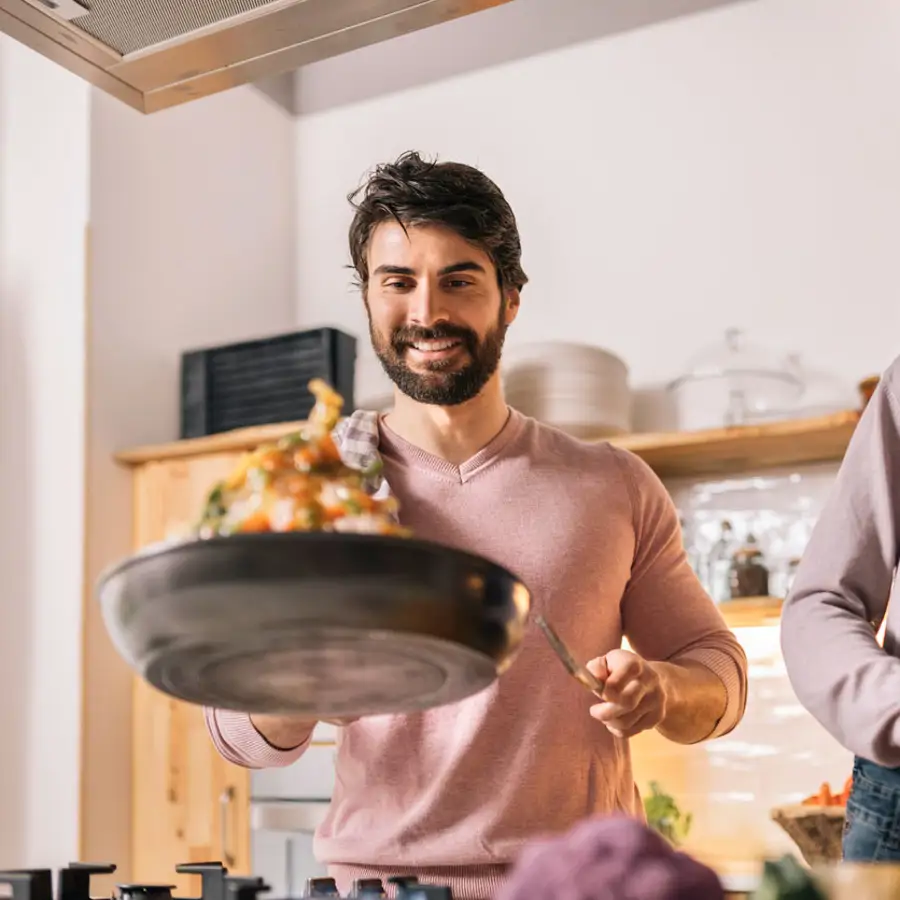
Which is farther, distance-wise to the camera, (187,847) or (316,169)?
(316,169)

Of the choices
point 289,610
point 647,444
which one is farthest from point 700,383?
point 289,610

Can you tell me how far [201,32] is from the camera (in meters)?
1.39

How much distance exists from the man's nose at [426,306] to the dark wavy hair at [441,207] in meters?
0.08

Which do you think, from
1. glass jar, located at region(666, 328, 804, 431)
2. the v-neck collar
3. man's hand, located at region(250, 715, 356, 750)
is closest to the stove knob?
man's hand, located at region(250, 715, 356, 750)

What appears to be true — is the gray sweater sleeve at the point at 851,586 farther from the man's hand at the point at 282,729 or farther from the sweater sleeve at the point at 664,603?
the man's hand at the point at 282,729

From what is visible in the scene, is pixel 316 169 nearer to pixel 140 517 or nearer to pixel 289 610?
pixel 140 517

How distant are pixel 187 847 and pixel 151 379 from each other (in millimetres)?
1147

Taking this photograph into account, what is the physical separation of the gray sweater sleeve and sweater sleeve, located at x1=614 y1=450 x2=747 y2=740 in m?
0.20

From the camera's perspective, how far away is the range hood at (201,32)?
4.42 ft

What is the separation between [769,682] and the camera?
2.99m

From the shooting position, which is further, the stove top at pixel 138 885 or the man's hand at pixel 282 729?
the man's hand at pixel 282 729

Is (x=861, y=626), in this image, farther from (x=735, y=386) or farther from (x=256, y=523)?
(x=735, y=386)

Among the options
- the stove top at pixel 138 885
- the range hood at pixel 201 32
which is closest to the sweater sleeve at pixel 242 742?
the stove top at pixel 138 885

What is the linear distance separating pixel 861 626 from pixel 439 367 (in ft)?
1.75
